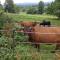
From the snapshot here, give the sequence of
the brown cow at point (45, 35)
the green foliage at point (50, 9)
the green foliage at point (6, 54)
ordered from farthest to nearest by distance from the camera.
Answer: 1. the green foliage at point (50, 9)
2. the brown cow at point (45, 35)
3. the green foliage at point (6, 54)

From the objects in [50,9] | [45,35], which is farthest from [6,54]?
[50,9]

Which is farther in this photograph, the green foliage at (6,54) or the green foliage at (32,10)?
the green foliage at (32,10)

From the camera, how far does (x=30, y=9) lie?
157 feet

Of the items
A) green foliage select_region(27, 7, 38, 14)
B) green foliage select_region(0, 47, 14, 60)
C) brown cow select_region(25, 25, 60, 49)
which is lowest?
green foliage select_region(27, 7, 38, 14)

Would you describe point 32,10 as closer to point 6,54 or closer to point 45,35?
point 45,35

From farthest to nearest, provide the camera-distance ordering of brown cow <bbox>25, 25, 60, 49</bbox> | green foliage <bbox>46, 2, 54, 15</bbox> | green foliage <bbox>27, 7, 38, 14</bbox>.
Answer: green foliage <bbox>27, 7, 38, 14</bbox> < green foliage <bbox>46, 2, 54, 15</bbox> < brown cow <bbox>25, 25, 60, 49</bbox>

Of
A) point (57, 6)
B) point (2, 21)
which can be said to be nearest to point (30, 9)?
point (57, 6)

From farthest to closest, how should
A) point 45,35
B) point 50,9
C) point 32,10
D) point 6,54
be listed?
point 32,10 → point 50,9 → point 45,35 → point 6,54

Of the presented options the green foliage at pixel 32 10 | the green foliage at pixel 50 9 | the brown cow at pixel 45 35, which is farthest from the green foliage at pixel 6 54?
the green foliage at pixel 32 10

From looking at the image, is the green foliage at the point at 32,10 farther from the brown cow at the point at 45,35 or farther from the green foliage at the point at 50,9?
the brown cow at the point at 45,35

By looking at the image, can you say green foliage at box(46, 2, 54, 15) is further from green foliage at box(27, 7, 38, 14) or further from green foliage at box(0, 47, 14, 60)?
green foliage at box(0, 47, 14, 60)

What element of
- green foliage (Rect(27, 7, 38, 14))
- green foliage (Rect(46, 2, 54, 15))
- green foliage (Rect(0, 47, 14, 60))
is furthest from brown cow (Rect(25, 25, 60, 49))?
green foliage (Rect(27, 7, 38, 14))

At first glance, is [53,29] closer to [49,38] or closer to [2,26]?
[49,38]

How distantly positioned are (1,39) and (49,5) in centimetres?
3841
